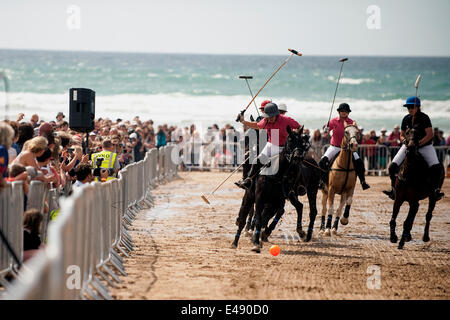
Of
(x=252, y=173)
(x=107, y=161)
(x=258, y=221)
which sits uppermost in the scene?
(x=107, y=161)

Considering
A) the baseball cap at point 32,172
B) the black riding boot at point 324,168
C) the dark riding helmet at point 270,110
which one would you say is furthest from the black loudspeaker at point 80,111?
the baseball cap at point 32,172

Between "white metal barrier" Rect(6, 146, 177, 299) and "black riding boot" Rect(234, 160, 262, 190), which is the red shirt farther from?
"white metal barrier" Rect(6, 146, 177, 299)

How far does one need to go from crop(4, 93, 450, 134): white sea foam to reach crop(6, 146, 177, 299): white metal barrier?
45555 mm

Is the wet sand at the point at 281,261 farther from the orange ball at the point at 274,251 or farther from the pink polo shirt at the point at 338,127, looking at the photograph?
the pink polo shirt at the point at 338,127

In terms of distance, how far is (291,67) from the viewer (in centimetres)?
10106

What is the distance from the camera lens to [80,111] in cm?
1526

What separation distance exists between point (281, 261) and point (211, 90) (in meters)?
66.5

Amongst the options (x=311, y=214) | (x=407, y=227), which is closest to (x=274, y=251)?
(x=311, y=214)

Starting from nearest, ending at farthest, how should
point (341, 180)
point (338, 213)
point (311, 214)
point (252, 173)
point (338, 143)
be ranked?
point (252, 173), point (311, 214), point (341, 180), point (338, 213), point (338, 143)

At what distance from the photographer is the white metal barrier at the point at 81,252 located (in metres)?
5.94

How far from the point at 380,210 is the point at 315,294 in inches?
409

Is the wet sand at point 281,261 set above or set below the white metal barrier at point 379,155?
below

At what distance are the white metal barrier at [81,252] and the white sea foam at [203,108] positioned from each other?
149ft

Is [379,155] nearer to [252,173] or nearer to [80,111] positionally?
[80,111]
